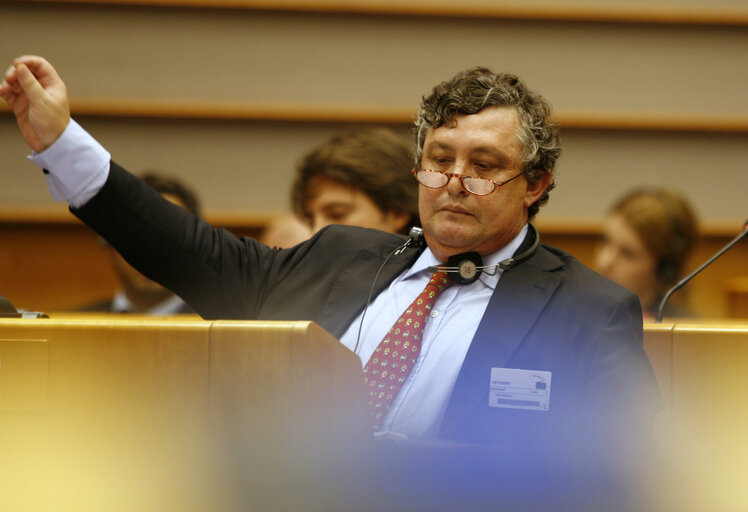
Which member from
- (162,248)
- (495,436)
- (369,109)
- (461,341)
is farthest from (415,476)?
(369,109)

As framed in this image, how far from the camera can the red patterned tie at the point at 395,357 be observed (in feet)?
4.28

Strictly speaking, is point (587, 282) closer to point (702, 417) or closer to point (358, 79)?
point (702, 417)

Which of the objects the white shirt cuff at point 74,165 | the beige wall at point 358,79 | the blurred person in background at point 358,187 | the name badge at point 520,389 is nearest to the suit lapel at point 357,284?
the name badge at point 520,389

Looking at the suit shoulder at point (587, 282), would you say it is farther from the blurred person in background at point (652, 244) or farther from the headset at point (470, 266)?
the blurred person in background at point (652, 244)

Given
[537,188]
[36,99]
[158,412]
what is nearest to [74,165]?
[36,99]

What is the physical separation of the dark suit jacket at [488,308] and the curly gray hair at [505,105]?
6.2 inches

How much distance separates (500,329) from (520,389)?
99 mm

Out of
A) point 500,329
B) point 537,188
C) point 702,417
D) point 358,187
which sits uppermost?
point 358,187

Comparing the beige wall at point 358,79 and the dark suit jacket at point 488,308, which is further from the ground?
the beige wall at point 358,79

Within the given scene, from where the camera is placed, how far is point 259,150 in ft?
10.3

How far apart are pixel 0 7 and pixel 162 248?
6.87 feet

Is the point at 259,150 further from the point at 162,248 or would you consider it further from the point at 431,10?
the point at 162,248

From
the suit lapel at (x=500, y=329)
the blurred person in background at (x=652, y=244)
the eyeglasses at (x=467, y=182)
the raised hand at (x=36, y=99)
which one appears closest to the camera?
the raised hand at (x=36, y=99)

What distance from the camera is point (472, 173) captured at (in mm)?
→ 1408
